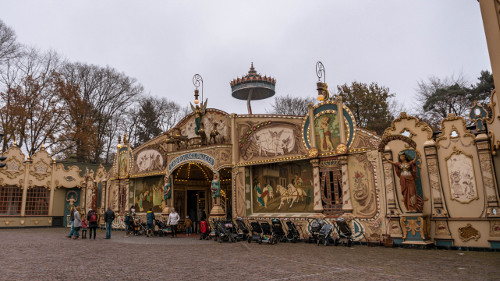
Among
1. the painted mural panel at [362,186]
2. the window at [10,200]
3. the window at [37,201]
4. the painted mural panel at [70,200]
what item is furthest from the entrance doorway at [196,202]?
the window at [10,200]

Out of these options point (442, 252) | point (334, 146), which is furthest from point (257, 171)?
point (442, 252)

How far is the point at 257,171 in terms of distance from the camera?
58.1 feet

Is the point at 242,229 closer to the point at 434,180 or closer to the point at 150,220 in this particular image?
the point at 150,220

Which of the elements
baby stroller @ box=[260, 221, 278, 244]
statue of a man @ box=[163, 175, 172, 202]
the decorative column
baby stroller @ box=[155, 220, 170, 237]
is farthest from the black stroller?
statue of a man @ box=[163, 175, 172, 202]

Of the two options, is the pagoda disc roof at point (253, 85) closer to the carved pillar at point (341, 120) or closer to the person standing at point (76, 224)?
the carved pillar at point (341, 120)

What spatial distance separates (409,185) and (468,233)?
7.71 ft

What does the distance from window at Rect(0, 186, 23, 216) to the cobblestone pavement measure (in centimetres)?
1775

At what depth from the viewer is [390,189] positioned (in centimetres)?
1311

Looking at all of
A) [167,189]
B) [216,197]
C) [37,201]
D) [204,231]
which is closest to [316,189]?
[216,197]

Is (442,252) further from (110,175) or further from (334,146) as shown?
(110,175)

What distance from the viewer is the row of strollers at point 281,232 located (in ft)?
44.4

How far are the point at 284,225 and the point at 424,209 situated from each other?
6.03 meters

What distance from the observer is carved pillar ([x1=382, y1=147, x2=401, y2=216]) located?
12.9 m

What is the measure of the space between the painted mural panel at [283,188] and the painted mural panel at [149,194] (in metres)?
7.26
